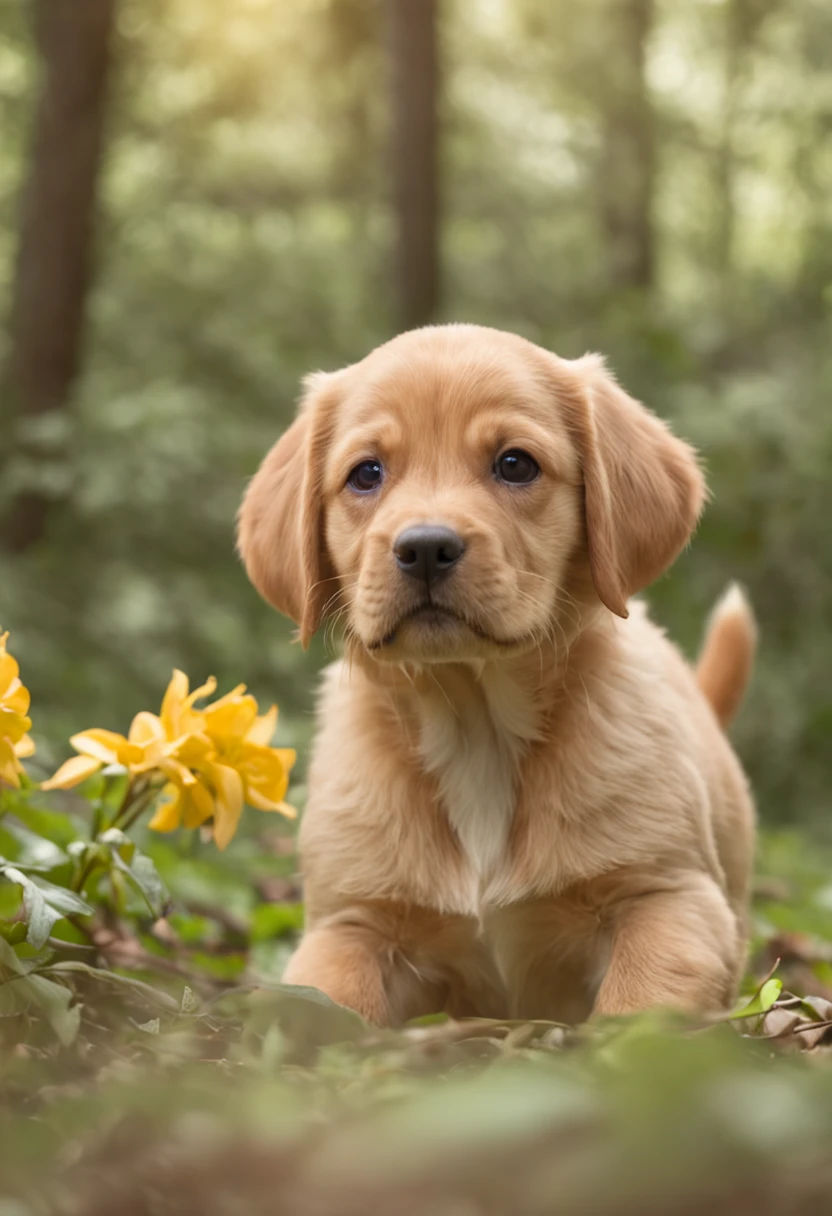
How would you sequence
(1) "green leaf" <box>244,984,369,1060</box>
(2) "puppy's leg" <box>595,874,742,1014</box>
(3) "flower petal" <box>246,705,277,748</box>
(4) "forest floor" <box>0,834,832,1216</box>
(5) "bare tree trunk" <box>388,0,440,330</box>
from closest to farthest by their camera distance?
(4) "forest floor" <box>0,834,832,1216</box>, (1) "green leaf" <box>244,984,369,1060</box>, (2) "puppy's leg" <box>595,874,742,1014</box>, (3) "flower petal" <box>246,705,277,748</box>, (5) "bare tree trunk" <box>388,0,440,330</box>

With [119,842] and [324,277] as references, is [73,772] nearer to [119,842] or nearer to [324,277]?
[119,842]

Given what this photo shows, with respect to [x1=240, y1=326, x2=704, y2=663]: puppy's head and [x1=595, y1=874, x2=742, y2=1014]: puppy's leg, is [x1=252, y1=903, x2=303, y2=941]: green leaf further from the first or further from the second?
[x1=595, y1=874, x2=742, y2=1014]: puppy's leg

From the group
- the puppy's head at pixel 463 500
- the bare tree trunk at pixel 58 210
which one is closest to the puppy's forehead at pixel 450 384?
the puppy's head at pixel 463 500

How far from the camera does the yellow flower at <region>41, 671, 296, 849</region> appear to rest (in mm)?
2375

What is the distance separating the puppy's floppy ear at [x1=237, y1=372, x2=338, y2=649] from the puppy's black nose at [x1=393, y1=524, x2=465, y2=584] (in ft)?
Result: 1.61

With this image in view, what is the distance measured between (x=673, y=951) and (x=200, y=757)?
Result: 928 millimetres

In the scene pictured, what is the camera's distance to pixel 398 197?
7770 mm

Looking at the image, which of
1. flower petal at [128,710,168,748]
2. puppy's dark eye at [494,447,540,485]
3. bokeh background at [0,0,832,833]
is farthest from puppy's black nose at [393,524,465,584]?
bokeh background at [0,0,832,833]

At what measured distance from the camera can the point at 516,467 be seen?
2.69 meters

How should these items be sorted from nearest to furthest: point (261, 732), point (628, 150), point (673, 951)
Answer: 1. point (673, 951)
2. point (261, 732)
3. point (628, 150)

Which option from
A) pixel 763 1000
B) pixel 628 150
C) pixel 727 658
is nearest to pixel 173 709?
pixel 763 1000

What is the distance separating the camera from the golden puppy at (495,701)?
2492mm

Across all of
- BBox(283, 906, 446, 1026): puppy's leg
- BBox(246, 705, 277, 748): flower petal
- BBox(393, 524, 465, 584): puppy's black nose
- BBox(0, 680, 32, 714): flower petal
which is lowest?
BBox(283, 906, 446, 1026): puppy's leg

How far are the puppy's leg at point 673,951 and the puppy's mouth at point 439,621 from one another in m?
0.59
